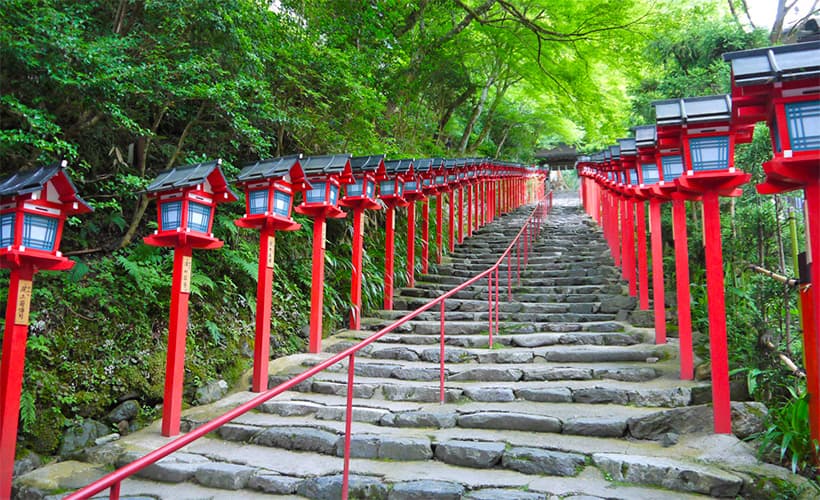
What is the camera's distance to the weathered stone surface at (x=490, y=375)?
17.5ft

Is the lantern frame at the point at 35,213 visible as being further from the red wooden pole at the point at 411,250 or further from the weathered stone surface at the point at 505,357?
the red wooden pole at the point at 411,250

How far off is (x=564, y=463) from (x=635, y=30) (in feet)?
32.3

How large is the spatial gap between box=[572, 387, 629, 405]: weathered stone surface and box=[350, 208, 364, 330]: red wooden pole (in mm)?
3557

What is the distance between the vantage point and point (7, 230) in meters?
3.63

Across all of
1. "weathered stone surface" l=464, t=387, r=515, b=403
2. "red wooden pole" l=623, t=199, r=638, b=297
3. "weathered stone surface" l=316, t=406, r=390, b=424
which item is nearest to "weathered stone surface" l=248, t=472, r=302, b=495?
"weathered stone surface" l=316, t=406, r=390, b=424

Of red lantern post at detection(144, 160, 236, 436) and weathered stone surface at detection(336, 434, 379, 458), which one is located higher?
red lantern post at detection(144, 160, 236, 436)

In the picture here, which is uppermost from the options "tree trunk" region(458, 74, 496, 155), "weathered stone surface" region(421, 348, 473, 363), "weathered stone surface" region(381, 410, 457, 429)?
"tree trunk" region(458, 74, 496, 155)

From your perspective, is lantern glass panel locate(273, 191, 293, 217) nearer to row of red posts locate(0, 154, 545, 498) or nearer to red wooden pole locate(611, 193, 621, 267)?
row of red posts locate(0, 154, 545, 498)

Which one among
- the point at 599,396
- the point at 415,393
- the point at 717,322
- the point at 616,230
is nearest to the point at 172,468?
the point at 415,393

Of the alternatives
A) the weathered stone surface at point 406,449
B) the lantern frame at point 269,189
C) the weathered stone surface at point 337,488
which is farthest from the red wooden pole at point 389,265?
the weathered stone surface at point 337,488

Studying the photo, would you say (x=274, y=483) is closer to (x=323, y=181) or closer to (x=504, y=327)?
(x=323, y=181)

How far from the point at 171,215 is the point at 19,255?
117 centimetres

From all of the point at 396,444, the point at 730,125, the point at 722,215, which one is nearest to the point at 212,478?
the point at 396,444

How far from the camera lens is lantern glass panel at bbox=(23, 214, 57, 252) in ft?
12.0
